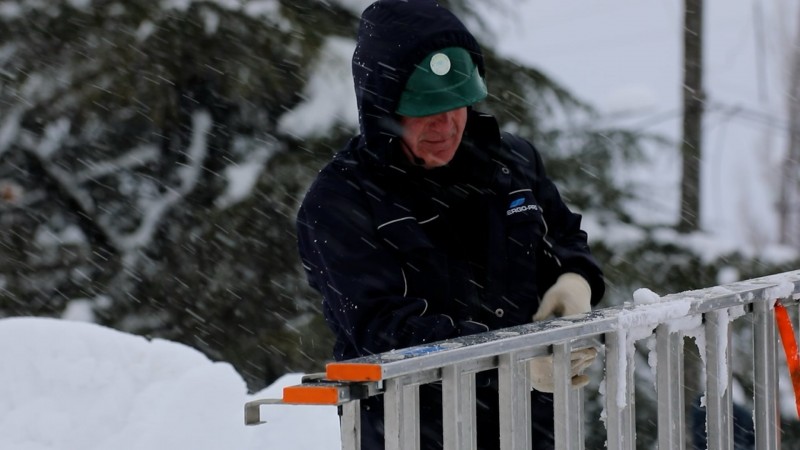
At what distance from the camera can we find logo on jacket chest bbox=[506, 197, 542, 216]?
244 cm

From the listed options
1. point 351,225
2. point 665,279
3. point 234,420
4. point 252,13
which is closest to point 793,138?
point 665,279

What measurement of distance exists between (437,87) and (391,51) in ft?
0.48

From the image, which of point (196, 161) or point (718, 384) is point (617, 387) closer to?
point (718, 384)

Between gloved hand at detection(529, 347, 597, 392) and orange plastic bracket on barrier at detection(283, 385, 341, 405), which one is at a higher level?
gloved hand at detection(529, 347, 597, 392)

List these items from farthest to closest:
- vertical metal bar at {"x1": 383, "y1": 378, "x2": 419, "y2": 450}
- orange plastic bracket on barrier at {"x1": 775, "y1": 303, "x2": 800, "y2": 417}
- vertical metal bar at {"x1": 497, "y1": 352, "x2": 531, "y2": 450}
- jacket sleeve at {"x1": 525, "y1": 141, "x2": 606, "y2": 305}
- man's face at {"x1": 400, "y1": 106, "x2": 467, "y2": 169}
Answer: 1. orange plastic bracket on barrier at {"x1": 775, "y1": 303, "x2": 800, "y2": 417}
2. jacket sleeve at {"x1": 525, "y1": 141, "x2": 606, "y2": 305}
3. man's face at {"x1": 400, "y1": 106, "x2": 467, "y2": 169}
4. vertical metal bar at {"x1": 497, "y1": 352, "x2": 531, "y2": 450}
5. vertical metal bar at {"x1": 383, "y1": 378, "x2": 419, "y2": 450}

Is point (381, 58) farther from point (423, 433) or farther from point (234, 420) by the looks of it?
point (234, 420)

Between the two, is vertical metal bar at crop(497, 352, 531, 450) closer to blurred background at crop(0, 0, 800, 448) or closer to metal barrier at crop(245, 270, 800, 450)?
metal barrier at crop(245, 270, 800, 450)

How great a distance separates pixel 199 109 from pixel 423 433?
5500 millimetres

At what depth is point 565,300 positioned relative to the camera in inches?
98.0

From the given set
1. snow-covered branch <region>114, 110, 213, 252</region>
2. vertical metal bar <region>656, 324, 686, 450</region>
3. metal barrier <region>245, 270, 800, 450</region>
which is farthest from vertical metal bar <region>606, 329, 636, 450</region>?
snow-covered branch <region>114, 110, 213, 252</region>

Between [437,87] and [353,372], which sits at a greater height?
[437,87]

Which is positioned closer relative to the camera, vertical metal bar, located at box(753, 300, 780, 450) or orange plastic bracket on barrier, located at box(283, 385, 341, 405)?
orange plastic bracket on barrier, located at box(283, 385, 341, 405)

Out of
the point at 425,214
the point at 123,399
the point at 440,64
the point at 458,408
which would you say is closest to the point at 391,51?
the point at 440,64

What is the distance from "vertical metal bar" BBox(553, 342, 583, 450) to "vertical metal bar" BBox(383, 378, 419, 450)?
0.40 metres
